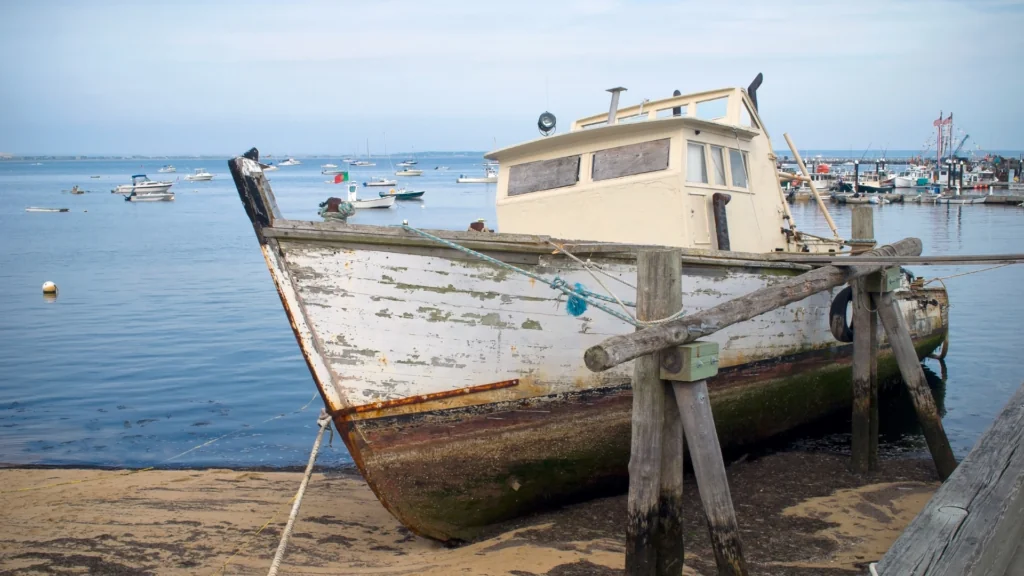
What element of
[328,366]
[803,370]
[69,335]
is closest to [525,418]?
[328,366]

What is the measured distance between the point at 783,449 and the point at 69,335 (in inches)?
566

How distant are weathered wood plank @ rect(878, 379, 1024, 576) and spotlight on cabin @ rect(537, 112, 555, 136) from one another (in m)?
5.67

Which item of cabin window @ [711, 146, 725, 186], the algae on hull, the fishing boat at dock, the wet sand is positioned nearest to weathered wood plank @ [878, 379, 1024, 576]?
the fishing boat at dock

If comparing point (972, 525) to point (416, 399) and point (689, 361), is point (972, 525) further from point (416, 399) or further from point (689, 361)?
point (416, 399)

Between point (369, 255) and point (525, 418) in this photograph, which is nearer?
point (369, 255)

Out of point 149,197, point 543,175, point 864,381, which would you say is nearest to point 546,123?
point 543,175

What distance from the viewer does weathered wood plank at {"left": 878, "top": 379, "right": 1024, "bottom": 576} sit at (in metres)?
3.11

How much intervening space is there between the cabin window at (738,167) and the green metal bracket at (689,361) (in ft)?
13.3

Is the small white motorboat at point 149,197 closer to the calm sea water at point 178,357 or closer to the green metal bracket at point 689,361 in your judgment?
the calm sea water at point 178,357

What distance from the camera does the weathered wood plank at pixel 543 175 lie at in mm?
8562

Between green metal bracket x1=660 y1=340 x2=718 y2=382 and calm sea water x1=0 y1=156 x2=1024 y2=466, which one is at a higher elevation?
green metal bracket x1=660 y1=340 x2=718 y2=382

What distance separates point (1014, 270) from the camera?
25.2 metres

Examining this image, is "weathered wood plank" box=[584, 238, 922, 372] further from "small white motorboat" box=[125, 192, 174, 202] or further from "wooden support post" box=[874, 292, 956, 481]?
"small white motorboat" box=[125, 192, 174, 202]

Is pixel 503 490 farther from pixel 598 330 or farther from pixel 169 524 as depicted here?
pixel 169 524
